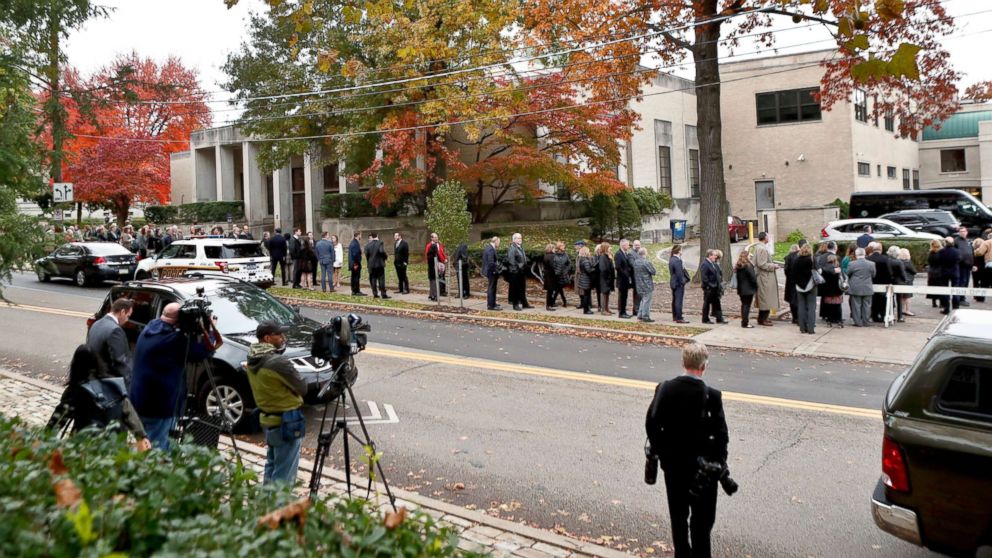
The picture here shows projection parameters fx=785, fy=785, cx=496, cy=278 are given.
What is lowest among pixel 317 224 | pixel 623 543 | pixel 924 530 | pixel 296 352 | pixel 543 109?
pixel 623 543

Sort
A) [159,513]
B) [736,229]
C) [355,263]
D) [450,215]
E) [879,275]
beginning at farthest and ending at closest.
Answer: [736,229], [355,263], [450,215], [879,275], [159,513]

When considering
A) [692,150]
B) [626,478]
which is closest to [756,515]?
[626,478]

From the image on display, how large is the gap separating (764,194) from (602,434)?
123 ft

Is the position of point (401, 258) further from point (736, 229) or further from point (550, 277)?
point (736, 229)

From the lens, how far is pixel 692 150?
4734cm

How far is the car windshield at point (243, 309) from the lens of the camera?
32.4 ft

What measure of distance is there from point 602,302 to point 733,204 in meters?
27.3

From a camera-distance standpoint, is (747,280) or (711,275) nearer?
(747,280)

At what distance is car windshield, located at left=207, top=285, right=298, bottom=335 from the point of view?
9.86m

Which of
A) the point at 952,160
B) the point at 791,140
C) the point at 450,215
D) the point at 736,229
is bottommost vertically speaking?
the point at 450,215

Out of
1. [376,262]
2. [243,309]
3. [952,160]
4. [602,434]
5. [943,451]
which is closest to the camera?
[943,451]

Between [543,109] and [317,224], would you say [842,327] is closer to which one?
[543,109]

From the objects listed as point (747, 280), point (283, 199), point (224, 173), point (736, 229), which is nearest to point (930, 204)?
point (736, 229)

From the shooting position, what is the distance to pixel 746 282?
1675cm
